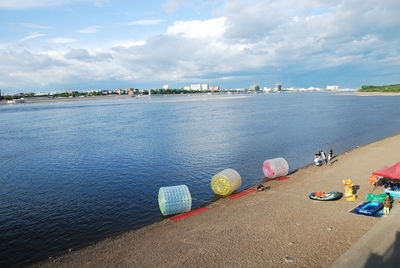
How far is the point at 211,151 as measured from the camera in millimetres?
40969

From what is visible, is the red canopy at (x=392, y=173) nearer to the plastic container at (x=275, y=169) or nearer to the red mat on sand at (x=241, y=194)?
the plastic container at (x=275, y=169)

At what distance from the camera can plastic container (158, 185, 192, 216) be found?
19.8 meters

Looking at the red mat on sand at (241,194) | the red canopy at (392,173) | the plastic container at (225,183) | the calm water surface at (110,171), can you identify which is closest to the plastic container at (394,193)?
the red canopy at (392,173)

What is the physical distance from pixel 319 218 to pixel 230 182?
292 inches

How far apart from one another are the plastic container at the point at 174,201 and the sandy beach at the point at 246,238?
3.38ft

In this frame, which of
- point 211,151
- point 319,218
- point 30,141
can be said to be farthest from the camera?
point 30,141

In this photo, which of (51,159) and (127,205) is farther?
(51,159)

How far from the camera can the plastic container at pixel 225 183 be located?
22594mm

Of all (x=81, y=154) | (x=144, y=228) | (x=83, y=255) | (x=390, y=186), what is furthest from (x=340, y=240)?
(x=81, y=154)

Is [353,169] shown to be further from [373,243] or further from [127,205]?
[127,205]

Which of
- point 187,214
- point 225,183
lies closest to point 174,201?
point 187,214

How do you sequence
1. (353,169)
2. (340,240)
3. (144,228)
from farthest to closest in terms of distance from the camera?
(353,169)
(144,228)
(340,240)

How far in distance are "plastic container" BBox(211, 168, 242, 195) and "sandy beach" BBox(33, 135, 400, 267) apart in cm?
116

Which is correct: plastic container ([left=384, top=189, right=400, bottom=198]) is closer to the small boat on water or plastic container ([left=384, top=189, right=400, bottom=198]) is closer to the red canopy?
the red canopy
